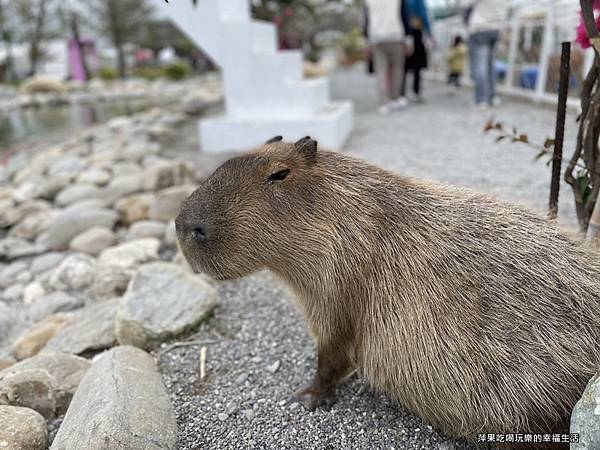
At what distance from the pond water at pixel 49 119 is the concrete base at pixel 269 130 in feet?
21.3

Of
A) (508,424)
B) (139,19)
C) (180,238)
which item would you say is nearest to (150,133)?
(180,238)

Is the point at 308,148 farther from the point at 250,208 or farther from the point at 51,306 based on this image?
the point at 51,306

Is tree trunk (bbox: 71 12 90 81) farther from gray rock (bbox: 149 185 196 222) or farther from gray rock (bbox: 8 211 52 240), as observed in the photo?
gray rock (bbox: 149 185 196 222)

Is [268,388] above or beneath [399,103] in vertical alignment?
beneath

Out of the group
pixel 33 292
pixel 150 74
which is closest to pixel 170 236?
pixel 33 292

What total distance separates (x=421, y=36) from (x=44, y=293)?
8.59m

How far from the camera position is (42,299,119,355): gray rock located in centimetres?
286

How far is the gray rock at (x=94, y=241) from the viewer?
472 cm

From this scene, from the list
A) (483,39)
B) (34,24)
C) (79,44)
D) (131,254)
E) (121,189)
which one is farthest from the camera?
(34,24)

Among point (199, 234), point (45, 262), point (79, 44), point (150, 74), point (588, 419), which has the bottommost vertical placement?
point (45, 262)

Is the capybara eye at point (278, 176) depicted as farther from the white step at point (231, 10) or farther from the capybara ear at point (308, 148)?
the white step at point (231, 10)

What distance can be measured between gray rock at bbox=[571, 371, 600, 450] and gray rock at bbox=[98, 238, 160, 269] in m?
3.31

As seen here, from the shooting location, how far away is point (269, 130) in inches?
273

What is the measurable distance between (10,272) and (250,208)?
3.81 meters
